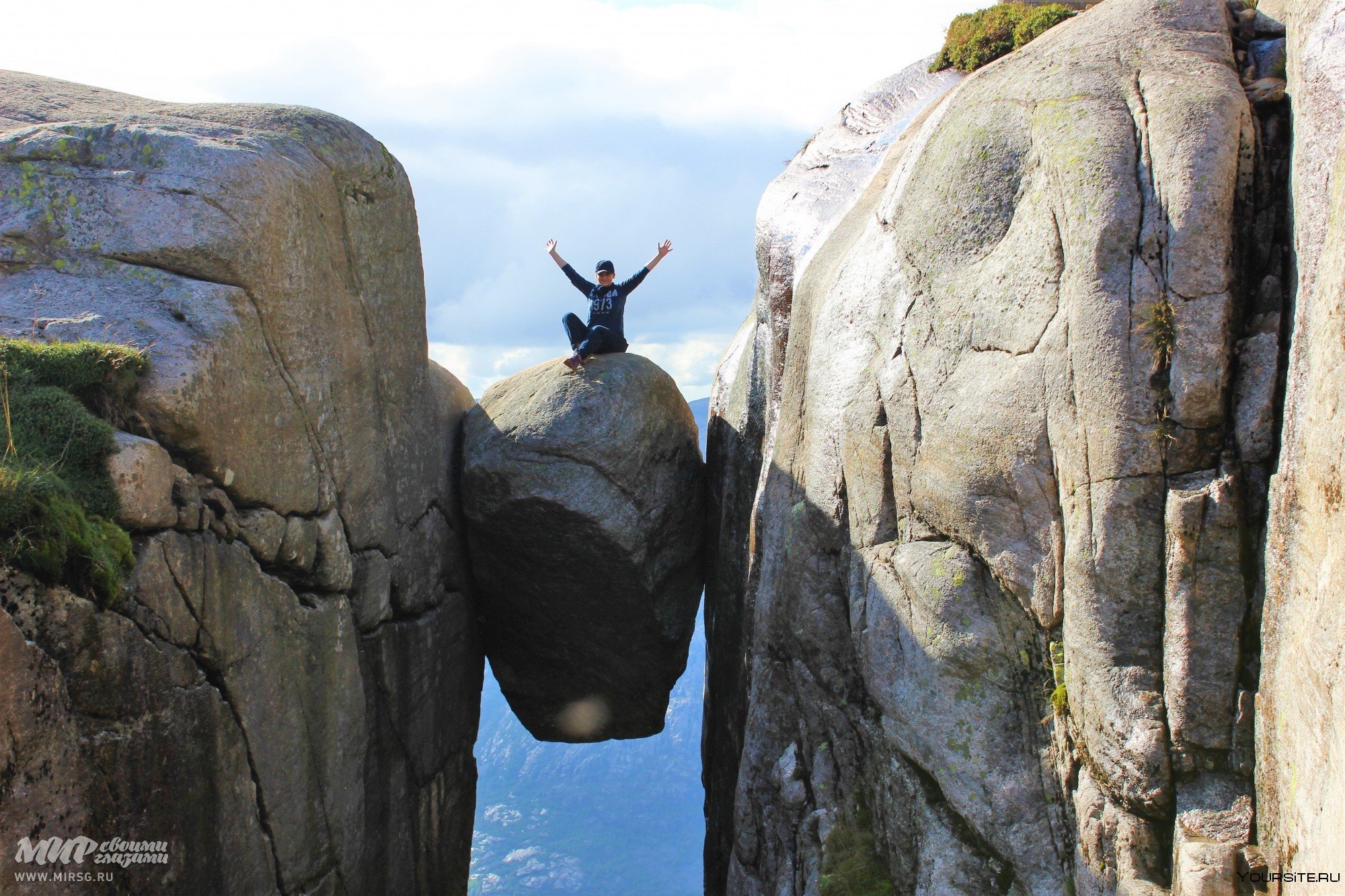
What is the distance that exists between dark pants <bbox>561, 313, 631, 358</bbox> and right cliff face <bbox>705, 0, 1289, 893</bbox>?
11.4 ft

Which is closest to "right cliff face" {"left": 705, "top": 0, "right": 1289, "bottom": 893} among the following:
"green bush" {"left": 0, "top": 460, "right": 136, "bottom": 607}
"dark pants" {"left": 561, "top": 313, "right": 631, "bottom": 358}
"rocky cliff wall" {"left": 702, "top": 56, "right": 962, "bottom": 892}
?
"rocky cliff wall" {"left": 702, "top": 56, "right": 962, "bottom": 892}

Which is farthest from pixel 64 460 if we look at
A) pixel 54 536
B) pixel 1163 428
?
pixel 1163 428

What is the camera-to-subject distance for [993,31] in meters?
11.3

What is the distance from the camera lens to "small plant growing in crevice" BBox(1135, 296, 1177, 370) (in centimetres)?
643

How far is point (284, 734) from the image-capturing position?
27.3 feet

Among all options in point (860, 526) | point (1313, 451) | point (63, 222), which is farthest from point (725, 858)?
point (63, 222)

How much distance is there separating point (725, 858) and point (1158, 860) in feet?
23.0

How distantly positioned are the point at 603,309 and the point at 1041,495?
7.05 m

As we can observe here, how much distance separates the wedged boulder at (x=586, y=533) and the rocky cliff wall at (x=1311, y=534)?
283 inches

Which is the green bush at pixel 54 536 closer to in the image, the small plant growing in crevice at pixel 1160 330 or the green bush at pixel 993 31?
the small plant growing in crevice at pixel 1160 330

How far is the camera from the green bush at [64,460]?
19.6ft

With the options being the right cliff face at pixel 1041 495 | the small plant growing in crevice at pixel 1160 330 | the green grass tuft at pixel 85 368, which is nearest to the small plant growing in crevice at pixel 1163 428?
the right cliff face at pixel 1041 495

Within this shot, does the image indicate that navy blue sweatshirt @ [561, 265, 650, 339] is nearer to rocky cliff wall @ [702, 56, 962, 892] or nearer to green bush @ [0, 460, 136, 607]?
rocky cliff wall @ [702, 56, 962, 892]

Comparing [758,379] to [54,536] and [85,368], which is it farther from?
[54,536]
